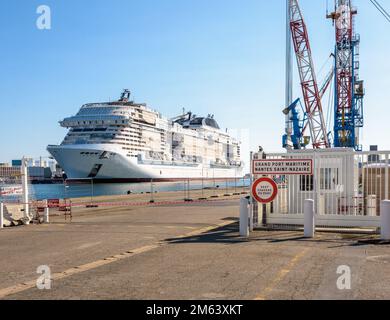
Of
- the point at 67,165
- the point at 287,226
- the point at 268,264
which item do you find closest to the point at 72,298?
the point at 268,264

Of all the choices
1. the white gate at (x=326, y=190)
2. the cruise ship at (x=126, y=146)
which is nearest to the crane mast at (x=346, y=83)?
the cruise ship at (x=126, y=146)

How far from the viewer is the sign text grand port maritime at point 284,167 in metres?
11.1

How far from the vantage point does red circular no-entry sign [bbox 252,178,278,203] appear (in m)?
10.9

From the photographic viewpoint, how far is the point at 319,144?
52.6 meters

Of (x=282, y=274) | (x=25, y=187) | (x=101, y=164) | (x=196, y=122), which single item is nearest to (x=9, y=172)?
(x=25, y=187)

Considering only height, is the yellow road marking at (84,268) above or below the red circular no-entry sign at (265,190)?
below

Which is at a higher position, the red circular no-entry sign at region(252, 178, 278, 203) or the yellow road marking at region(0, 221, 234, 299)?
the red circular no-entry sign at region(252, 178, 278, 203)

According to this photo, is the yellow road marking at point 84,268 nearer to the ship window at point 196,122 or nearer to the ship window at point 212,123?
the ship window at point 196,122

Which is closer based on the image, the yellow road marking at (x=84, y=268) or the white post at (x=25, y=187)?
the yellow road marking at (x=84, y=268)

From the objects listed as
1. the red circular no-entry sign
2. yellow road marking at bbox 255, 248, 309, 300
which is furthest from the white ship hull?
yellow road marking at bbox 255, 248, 309, 300

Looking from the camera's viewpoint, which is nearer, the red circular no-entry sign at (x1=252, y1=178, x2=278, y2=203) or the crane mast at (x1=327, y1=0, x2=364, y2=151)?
the red circular no-entry sign at (x1=252, y1=178, x2=278, y2=203)

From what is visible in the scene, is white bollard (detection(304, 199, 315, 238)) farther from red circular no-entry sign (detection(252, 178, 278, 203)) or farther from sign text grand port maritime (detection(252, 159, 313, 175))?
sign text grand port maritime (detection(252, 159, 313, 175))

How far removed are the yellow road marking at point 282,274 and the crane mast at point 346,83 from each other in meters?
40.7

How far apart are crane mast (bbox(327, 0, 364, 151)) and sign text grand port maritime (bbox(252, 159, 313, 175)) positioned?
122ft
